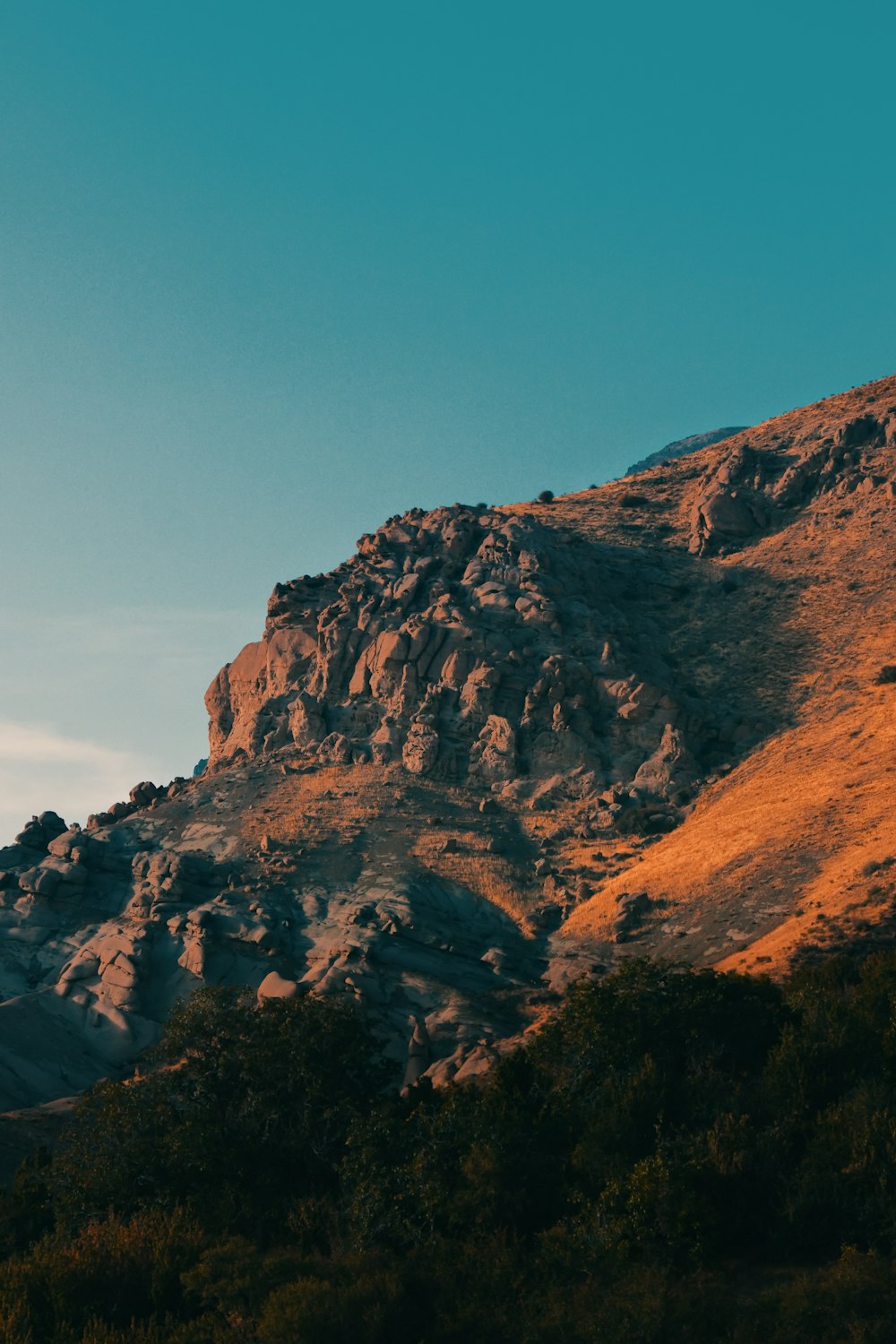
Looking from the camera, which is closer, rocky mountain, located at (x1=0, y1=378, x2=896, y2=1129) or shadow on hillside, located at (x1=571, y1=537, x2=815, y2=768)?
rocky mountain, located at (x1=0, y1=378, x2=896, y2=1129)

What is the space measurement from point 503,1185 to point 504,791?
51378mm

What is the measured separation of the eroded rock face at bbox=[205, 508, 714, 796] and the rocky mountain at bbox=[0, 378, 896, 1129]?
238 millimetres

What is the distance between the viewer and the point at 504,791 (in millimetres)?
92500

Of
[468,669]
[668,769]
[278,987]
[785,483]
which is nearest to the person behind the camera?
[278,987]

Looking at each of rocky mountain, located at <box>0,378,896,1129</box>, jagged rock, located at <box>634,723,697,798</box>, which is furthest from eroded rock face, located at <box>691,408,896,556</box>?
jagged rock, located at <box>634,723,697,798</box>

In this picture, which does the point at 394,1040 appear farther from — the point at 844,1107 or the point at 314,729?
the point at 314,729

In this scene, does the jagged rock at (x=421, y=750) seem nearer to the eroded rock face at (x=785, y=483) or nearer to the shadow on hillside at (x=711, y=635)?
the shadow on hillside at (x=711, y=635)

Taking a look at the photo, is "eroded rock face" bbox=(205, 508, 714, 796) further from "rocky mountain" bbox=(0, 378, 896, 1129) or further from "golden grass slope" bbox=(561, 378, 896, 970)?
"golden grass slope" bbox=(561, 378, 896, 970)

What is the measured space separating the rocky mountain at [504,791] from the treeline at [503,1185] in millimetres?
10212

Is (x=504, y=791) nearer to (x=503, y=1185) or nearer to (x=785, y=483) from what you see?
(x=785, y=483)

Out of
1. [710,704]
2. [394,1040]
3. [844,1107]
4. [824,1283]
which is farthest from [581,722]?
[824,1283]

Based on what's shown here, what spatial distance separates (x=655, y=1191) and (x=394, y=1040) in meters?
28.8

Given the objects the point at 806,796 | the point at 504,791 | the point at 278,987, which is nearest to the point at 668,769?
the point at 504,791

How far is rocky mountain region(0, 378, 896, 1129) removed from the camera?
71312mm
